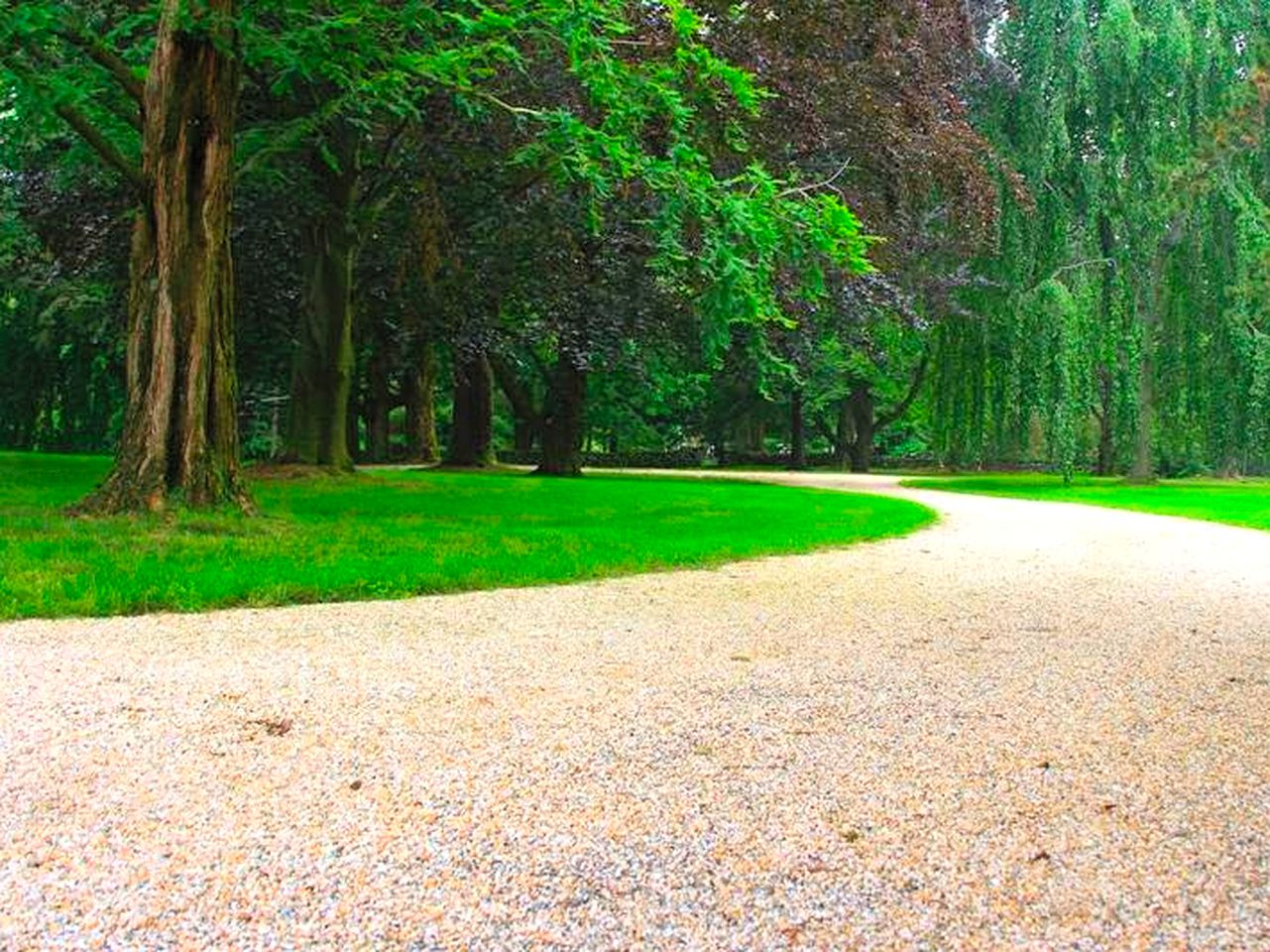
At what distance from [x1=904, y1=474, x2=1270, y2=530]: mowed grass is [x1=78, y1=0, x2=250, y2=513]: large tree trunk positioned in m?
11.4

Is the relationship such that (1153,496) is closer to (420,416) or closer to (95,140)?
(95,140)

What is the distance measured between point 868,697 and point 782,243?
6689 millimetres

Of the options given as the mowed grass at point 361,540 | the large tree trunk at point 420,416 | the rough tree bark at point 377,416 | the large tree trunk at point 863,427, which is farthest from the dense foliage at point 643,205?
the large tree trunk at point 863,427

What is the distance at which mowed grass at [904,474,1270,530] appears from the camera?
1441 centimetres

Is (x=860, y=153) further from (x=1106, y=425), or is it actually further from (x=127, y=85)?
(x=1106, y=425)

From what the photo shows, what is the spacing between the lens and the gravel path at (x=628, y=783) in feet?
6.58

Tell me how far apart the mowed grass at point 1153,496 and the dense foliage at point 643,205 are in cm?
93

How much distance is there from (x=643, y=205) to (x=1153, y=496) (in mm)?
11259

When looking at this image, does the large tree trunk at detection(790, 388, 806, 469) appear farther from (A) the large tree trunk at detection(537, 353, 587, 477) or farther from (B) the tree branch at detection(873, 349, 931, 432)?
(A) the large tree trunk at detection(537, 353, 587, 477)

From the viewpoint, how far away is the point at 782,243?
382 inches

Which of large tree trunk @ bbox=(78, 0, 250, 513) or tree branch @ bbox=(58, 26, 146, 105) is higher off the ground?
tree branch @ bbox=(58, 26, 146, 105)

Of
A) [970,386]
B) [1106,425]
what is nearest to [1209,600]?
[970,386]

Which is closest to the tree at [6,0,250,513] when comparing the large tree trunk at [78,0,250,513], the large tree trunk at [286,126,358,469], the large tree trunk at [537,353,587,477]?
the large tree trunk at [78,0,250,513]

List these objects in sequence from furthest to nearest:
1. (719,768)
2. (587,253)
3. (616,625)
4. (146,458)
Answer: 1. (587,253)
2. (146,458)
3. (616,625)
4. (719,768)
